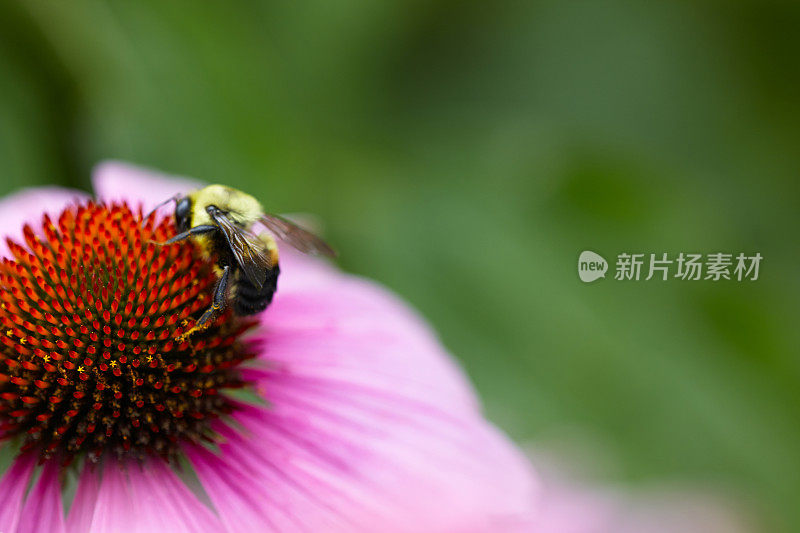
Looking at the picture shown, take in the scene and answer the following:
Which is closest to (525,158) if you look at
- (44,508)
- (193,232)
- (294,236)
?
(294,236)

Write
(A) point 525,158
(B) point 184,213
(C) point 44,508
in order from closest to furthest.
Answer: (C) point 44,508
(B) point 184,213
(A) point 525,158

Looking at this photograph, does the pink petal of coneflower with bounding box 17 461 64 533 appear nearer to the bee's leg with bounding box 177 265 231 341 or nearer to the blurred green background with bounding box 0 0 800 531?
the bee's leg with bounding box 177 265 231 341

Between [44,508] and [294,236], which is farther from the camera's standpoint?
[294,236]

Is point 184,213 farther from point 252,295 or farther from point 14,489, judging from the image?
point 14,489

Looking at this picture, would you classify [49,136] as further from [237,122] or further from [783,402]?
[783,402]

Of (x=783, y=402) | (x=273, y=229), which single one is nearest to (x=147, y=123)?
(x=273, y=229)

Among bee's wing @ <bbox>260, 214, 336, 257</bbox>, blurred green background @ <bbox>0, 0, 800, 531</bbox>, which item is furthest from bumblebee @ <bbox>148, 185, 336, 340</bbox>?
blurred green background @ <bbox>0, 0, 800, 531</bbox>
